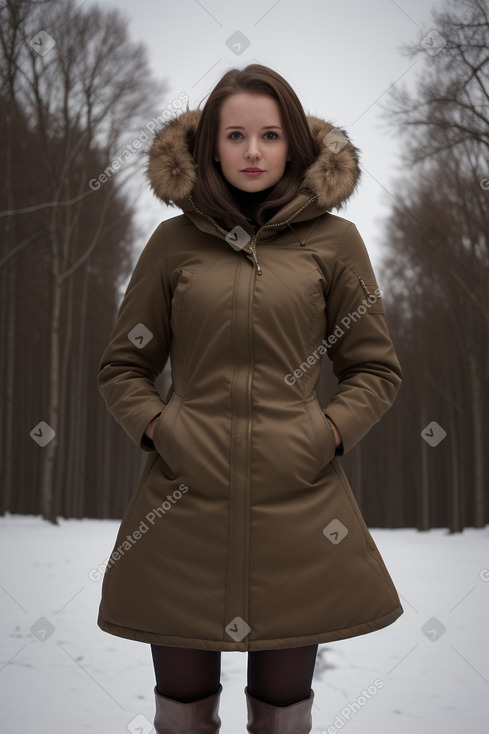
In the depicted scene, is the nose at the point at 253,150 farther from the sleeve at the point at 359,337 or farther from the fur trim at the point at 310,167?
the sleeve at the point at 359,337

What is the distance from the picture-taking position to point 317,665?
96.9 inches

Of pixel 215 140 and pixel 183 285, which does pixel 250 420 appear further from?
pixel 215 140

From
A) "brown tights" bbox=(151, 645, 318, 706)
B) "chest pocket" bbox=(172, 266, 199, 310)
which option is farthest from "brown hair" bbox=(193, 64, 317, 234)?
"brown tights" bbox=(151, 645, 318, 706)

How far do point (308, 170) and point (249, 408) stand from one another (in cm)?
42

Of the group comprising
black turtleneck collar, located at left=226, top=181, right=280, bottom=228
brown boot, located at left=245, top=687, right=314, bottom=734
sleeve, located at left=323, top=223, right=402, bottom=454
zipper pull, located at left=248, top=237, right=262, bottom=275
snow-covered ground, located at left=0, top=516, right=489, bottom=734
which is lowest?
snow-covered ground, located at left=0, top=516, right=489, bottom=734

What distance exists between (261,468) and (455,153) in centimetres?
320

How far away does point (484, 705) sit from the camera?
2.20 m

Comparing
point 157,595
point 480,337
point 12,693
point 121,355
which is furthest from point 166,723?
point 480,337

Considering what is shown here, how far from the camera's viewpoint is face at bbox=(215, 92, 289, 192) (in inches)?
49.4

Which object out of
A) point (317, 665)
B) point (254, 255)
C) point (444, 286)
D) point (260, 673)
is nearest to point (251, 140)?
point (254, 255)

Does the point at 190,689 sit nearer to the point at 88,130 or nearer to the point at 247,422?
the point at 247,422

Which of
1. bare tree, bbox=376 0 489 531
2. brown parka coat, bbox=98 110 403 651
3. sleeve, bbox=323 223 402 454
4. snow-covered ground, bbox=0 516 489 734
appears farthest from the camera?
bare tree, bbox=376 0 489 531

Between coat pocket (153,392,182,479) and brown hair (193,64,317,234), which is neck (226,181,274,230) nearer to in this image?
brown hair (193,64,317,234)

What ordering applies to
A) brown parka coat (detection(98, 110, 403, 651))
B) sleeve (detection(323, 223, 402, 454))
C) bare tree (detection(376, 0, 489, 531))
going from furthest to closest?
bare tree (detection(376, 0, 489, 531))
sleeve (detection(323, 223, 402, 454))
brown parka coat (detection(98, 110, 403, 651))
